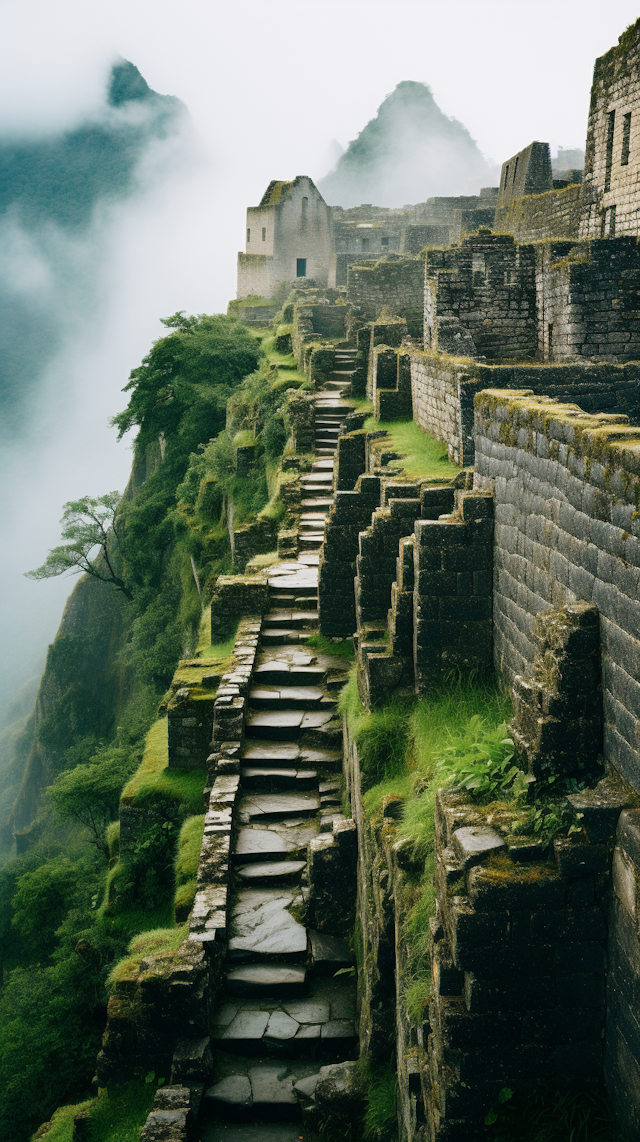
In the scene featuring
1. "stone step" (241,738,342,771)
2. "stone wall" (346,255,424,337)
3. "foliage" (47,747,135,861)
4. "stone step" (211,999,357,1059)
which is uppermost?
"stone wall" (346,255,424,337)

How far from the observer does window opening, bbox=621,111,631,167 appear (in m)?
15.1

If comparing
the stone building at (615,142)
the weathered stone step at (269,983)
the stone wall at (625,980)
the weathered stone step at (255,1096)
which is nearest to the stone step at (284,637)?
the weathered stone step at (269,983)

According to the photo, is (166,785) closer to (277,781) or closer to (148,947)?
(277,781)

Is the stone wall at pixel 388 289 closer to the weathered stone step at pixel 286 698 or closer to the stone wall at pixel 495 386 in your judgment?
the stone wall at pixel 495 386

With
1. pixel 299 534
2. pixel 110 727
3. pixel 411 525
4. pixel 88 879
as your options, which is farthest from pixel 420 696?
pixel 110 727

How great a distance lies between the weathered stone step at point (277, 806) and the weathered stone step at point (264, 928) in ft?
3.25

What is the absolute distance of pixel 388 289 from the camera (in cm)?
2758

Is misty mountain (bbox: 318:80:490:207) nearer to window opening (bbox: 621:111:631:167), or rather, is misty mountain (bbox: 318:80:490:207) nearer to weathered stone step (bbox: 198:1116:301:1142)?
window opening (bbox: 621:111:631:167)

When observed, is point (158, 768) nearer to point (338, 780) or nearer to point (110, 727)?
point (338, 780)

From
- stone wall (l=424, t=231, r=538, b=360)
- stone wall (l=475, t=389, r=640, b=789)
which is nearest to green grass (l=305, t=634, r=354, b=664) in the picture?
stone wall (l=424, t=231, r=538, b=360)

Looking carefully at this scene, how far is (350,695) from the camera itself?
979cm

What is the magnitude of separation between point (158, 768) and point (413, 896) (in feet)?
25.1

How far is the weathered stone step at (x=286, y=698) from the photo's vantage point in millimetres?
11406

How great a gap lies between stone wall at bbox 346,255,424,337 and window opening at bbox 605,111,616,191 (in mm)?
11568
